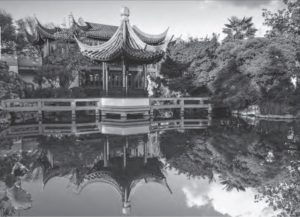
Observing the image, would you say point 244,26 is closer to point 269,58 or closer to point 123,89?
point 269,58

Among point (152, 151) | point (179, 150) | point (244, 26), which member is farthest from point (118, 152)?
point (244, 26)

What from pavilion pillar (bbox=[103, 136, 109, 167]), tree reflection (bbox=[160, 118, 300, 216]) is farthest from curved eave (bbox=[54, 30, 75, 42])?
pavilion pillar (bbox=[103, 136, 109, 167])

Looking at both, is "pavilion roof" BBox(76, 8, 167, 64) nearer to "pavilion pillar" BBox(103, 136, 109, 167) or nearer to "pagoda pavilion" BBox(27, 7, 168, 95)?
"pagoda pavilion" BBox(27, 7, 168, 95)

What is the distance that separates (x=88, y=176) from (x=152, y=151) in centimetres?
224

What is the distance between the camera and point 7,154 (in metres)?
6.16

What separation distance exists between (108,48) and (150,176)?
9917 mm

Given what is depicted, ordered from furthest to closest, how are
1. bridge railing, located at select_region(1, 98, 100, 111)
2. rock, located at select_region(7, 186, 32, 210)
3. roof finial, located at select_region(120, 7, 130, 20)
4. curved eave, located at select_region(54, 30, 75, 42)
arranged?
curved eave, located at select_region(54, 30, 75, 42)
roof finial, located at select_region(120, 7, 130, 20)
bridge railing, located at select_region(1, 98, 100, 111)
rock, located at select_region(7, 186, 32, 210)

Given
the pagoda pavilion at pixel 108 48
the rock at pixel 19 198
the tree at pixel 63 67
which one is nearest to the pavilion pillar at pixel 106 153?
the rock at pixel 19 198

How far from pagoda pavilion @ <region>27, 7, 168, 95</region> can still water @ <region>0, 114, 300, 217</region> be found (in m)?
5.97

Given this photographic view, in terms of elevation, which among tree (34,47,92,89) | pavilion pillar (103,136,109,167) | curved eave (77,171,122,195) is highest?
tree (34,47,92,89)

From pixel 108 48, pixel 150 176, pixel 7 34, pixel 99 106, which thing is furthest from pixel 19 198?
pixel 7 34

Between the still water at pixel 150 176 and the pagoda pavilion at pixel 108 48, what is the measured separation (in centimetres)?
597

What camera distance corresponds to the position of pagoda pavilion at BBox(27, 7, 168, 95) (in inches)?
516

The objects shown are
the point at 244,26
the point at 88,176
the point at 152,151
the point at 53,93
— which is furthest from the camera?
the point at 244,26
